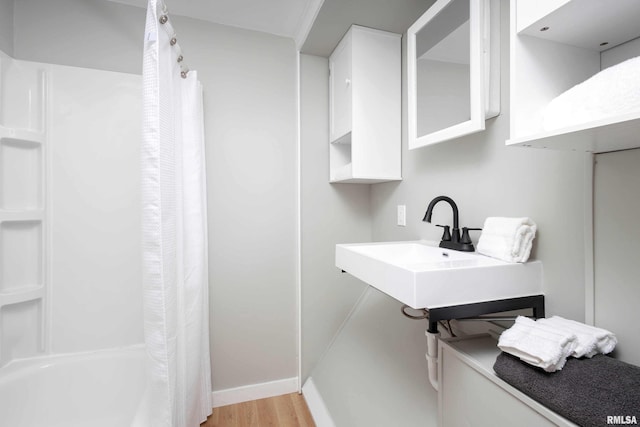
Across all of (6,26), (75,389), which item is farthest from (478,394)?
(6,26)

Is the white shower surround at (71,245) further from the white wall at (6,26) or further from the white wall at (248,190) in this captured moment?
the white wall at (248,190)

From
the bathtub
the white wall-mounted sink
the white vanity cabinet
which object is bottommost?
the bathtub

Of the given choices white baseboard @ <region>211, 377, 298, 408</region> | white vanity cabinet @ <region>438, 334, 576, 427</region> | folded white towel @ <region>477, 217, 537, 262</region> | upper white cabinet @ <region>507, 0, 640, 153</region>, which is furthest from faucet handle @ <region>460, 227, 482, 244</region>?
white baseboard @ <region>211, 377, 298, 408</region>

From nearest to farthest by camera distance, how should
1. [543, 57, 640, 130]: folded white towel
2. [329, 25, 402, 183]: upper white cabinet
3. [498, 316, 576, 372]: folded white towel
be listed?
[543, 57, 640, 130]: folded white towel → [498, 316, 576, 372]: folded white towel → [329, 25, 402, 183]: upper white cabinet

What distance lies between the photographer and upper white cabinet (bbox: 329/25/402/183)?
1.64 metres

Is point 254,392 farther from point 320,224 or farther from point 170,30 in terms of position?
point 170,30

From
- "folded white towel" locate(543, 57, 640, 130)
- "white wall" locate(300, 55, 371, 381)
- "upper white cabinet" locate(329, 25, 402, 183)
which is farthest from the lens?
"white wall" locate(300, 55, 371, 381)

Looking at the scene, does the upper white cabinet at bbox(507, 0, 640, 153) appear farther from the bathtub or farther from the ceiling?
the bathtub

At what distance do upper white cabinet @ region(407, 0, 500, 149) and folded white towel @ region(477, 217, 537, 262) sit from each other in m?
0.37

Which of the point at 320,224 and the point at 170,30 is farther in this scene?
the point at 320,224

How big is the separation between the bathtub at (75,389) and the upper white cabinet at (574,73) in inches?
82.8

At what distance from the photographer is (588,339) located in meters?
0.70

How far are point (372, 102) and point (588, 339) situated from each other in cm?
141

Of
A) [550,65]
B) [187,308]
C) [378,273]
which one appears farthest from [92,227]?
[550,65]
